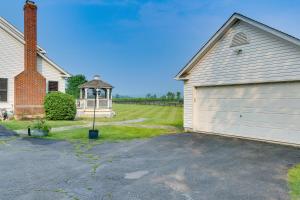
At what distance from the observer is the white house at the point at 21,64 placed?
2003cm

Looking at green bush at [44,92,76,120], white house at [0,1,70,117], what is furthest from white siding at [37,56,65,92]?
green bush at [44,92,76,120]

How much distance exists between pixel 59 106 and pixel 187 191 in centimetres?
1684

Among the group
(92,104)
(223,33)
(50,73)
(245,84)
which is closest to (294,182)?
(245,84)

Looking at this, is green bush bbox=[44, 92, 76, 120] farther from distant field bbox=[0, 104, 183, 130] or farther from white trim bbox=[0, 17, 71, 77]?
white trim bbox=[0, 17, 71, 77]

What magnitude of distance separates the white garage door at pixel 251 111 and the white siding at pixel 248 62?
0.37 metres

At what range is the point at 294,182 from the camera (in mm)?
6102

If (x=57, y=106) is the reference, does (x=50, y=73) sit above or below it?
above

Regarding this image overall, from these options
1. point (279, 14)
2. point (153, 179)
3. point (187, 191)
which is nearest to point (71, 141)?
point (153, 179)

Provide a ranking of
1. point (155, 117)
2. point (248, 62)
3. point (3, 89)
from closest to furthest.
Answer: point (248, 62) < point (3, 89) < point (155, 117)

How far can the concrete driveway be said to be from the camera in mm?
5387

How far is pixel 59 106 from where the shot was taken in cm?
2053

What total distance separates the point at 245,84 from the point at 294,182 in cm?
641

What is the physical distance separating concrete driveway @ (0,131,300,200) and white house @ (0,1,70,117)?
1011 cm

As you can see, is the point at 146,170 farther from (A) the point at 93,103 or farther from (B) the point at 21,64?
(A) the point at 93,103
